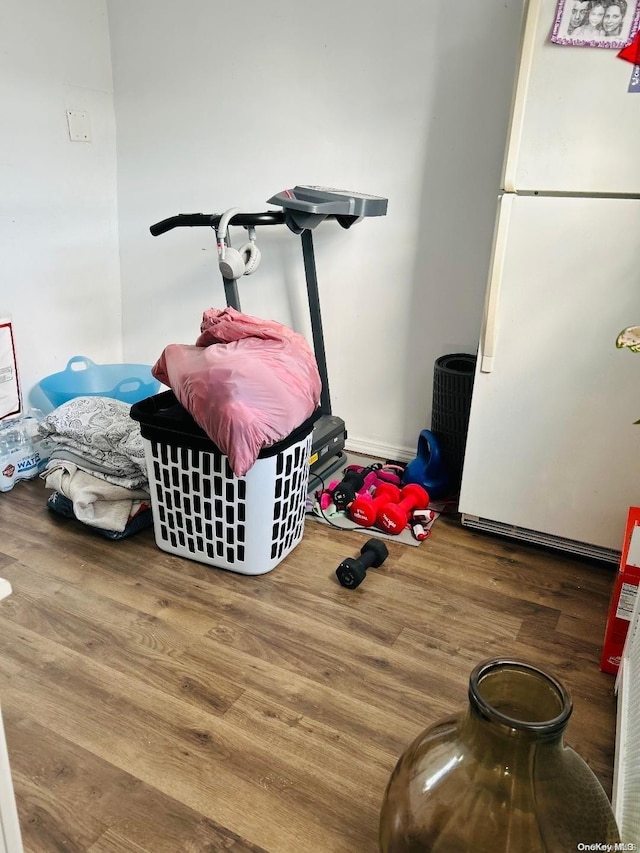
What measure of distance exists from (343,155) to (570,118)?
0.97 m

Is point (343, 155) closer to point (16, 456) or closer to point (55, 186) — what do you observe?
point (55, 186)

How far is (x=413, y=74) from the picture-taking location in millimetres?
2281

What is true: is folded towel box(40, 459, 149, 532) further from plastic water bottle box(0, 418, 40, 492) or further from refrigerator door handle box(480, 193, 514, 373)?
refrigerator door handle box(480, 193, 514, 373)

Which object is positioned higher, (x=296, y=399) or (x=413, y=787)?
(x=296, y=399)

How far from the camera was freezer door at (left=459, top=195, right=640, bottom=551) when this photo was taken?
177cm

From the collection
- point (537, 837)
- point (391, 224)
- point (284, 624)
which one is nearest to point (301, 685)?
point (284, 624)

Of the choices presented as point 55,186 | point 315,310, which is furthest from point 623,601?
point 55,186

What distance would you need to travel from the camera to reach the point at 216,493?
1809 millimetres

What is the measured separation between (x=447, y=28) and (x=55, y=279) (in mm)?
1791

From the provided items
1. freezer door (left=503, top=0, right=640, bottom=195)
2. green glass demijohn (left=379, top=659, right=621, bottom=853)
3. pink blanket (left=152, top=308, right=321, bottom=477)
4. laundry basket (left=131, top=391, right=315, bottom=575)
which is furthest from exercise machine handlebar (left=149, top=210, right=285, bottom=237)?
green glass demijohn (left=379, top=659, right=621, bottom=853)

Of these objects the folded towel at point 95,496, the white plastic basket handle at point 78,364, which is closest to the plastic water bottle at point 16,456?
the folded towel at point 95,496

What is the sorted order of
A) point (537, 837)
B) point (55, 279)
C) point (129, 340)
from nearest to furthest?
point (537, 837), point (55, 279), point (129, 340)

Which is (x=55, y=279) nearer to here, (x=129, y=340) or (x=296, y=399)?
(x=129, y=340)

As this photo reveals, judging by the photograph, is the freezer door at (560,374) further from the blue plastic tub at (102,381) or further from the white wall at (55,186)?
the white wall at (55,186)
